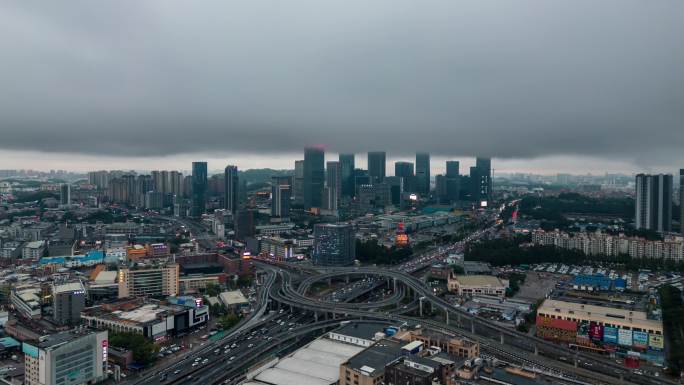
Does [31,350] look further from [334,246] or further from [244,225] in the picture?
[244,225]

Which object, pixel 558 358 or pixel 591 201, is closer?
pixel 558 358

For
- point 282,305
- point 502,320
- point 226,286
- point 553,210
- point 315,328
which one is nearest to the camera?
point 315,328

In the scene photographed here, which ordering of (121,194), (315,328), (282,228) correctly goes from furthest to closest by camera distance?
(121,194), (282,228), (315,328)

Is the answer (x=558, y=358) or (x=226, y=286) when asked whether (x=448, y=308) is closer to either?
(x=558, y=358)

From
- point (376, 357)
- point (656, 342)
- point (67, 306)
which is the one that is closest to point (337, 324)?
point (376, 357)

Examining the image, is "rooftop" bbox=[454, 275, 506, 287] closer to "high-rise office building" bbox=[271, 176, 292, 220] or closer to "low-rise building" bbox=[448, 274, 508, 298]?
"low-rise building" bbox=[448, 274, 508, 298]

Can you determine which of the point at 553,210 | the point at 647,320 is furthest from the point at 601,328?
the point at 553,210
